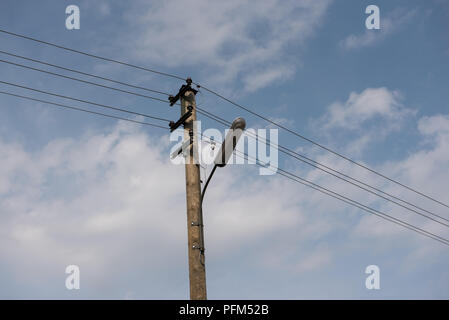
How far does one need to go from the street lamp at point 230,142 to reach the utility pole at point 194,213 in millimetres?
680

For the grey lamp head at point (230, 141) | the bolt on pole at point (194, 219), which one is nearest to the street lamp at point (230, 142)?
the grey lamp head at point (230, 141)

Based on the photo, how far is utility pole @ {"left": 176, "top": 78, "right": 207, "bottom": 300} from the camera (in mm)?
7885

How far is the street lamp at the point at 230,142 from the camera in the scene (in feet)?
25.9

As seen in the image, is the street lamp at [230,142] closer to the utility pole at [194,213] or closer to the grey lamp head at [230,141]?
the grey lamp head at [230,141]

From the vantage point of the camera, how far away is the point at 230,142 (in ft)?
26.3

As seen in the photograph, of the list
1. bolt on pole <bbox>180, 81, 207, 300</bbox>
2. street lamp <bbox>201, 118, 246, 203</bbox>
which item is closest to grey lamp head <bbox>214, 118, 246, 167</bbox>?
street lamp <bbox>201, 118, 246, 203</bbox>

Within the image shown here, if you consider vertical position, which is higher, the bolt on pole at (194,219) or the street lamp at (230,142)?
the street lamp at (230,142)

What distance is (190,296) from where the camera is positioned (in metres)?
7.74

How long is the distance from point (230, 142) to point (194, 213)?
1627 millimetres

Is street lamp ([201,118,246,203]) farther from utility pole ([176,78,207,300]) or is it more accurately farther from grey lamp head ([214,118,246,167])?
utility pole ([176,78,207,300])
